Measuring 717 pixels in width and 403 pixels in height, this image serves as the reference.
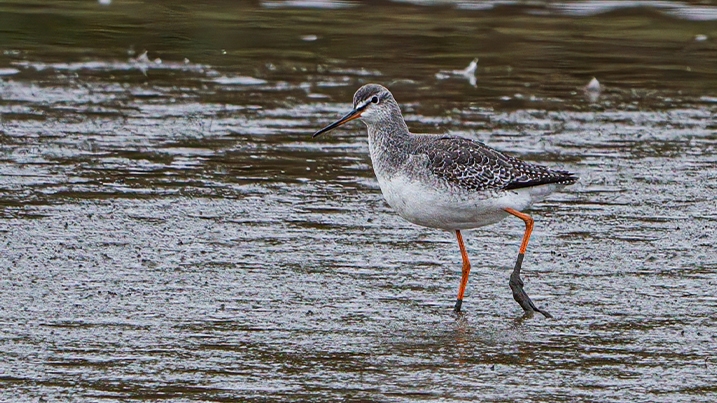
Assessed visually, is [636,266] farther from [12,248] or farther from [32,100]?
[32,100]

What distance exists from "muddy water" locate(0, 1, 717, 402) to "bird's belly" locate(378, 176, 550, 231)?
0.52 m

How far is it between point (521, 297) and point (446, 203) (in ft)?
2.58

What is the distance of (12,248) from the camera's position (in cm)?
945

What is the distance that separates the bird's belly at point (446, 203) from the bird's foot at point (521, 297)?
Result: 532mm

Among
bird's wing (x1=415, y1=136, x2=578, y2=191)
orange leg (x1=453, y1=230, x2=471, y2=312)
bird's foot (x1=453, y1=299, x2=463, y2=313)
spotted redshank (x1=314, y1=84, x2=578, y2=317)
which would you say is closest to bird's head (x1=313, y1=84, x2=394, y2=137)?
spotted redshank (x1=314, y1=84, x2=578, y2=317)

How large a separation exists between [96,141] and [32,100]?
2222 mm

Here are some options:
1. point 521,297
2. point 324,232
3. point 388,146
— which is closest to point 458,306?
point 521,297

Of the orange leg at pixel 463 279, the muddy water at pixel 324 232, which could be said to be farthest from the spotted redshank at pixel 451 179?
the muddy water at pixel 324 232

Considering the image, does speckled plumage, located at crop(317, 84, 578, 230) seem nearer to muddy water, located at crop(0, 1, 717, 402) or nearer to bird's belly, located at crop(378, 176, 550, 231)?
bird's belly, located at crop(378, 176, 550, 231)

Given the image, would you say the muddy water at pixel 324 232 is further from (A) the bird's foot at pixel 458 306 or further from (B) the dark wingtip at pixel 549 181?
(B) the dark wingtip at pixel 549 181

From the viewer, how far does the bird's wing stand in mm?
8508

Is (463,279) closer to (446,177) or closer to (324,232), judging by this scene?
(446,177)

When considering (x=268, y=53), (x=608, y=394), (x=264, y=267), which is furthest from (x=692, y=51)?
(x=608, y=394)

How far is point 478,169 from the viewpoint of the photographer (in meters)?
8.59
